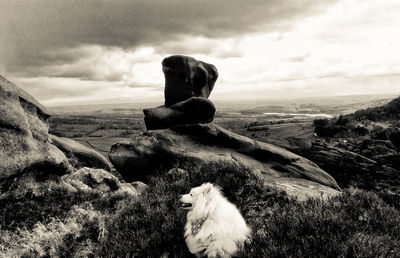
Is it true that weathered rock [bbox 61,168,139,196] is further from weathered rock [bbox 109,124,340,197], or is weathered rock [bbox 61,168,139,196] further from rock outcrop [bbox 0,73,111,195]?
weathered rock [bbox 109,124,340,197]

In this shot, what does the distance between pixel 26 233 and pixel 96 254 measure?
2060 millimetres

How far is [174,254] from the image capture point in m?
4.73

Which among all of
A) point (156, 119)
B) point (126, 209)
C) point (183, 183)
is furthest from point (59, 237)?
point (156, 119)

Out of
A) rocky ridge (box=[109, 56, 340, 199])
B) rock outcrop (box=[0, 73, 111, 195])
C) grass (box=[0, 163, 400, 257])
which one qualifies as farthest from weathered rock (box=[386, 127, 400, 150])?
rock outcrop (box=[0, 73, 111, 195])

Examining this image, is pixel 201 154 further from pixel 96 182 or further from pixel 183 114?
pixel 96 182

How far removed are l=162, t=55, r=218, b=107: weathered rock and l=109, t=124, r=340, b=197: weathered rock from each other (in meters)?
4.04

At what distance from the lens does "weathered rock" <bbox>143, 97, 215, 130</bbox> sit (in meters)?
15.3

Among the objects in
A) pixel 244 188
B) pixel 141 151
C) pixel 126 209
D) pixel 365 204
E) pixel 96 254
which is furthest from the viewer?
pixel 141 151

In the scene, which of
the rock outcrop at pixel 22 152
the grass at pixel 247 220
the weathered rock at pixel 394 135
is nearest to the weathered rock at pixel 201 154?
the rock outcrop at pixel 22 152

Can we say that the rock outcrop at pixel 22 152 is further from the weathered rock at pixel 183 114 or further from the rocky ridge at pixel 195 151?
the weathered rock at pixel 183 114

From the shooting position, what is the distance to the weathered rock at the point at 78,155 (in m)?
14.7

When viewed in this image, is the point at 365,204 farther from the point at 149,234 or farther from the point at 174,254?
the point at 149,234

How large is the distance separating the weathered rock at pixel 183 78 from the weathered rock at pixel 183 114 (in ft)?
4.90

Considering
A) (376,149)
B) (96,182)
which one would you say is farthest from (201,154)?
(376,149)
